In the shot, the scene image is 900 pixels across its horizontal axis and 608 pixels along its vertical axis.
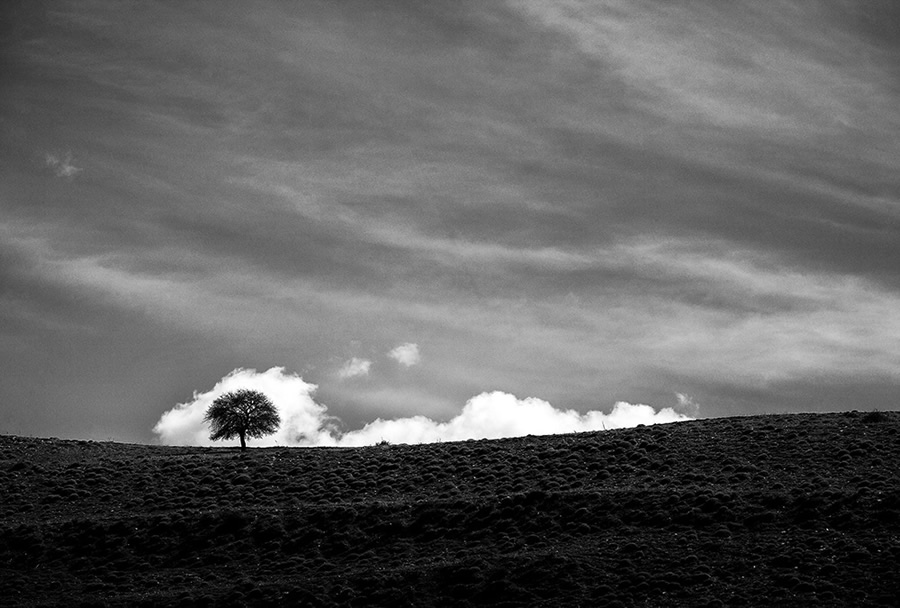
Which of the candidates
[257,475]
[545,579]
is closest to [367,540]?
[545,579]

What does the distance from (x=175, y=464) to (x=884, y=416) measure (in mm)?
53355

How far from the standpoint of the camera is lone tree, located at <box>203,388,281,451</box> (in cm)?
8381

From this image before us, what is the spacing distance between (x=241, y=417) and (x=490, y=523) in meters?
38.8

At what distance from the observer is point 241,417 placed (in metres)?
84.1

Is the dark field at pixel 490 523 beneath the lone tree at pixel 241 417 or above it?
beneath

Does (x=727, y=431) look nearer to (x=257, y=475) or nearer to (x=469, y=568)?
(x=469, y=568)

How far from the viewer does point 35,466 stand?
68.6 meters

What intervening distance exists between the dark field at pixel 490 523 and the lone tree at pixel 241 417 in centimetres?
1266

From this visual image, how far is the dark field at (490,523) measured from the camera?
43500 millimetres

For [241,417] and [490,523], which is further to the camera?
[241,417]

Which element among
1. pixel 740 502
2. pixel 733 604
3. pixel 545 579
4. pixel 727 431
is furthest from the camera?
pixel 727 431

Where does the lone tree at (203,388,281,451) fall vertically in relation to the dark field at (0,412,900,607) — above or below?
above

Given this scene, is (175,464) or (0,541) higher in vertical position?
(175,464)

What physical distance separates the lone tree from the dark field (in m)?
12.7
